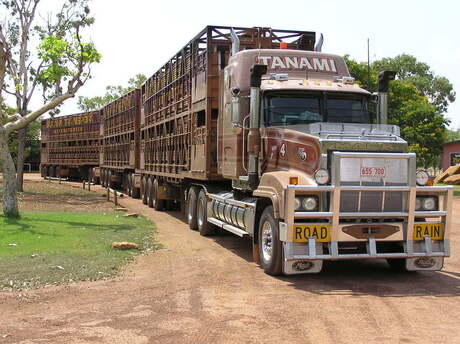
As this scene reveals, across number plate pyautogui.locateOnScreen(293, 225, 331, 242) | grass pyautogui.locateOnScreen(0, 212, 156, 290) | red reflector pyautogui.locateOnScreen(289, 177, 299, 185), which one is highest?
Result: red reflector pyautogui.locateOnScreen(289, 177, 299, 185)

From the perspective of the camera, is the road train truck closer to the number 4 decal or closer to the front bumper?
the number 4 decal

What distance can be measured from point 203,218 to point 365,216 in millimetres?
6094

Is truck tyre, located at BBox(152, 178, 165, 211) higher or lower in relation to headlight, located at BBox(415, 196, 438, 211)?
lower

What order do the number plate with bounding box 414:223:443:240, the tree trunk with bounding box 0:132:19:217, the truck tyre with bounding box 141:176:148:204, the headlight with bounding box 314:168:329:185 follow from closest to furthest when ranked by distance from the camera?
the headlight with bounding box 314:168:329:185, the number plate with bounding box 414:223:443:240, the tree trunk with bounding box 0:132:19:217, the truck tyre with bounding box 141:176:148:204

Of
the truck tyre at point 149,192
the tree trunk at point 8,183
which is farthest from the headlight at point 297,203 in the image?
the truck tyre at point 149,192

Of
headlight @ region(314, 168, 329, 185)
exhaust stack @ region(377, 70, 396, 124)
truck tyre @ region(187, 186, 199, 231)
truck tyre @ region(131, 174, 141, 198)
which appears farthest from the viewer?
truck tyre @ region(131, 174, 141, 198)

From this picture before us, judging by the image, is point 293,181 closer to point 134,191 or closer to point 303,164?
point 303,164

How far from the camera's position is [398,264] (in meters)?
9.05

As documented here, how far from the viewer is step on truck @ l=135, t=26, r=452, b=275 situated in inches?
313

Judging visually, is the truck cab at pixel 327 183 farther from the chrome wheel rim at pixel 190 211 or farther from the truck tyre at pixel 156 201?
the truck tyre at pixel 156 201

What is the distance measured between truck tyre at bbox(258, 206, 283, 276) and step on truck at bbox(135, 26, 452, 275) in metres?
0.02

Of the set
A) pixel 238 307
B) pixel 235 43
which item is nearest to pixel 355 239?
pixel 238 307

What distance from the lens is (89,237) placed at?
12.1 m

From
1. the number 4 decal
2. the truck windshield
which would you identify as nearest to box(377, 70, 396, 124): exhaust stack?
the truck windshield
